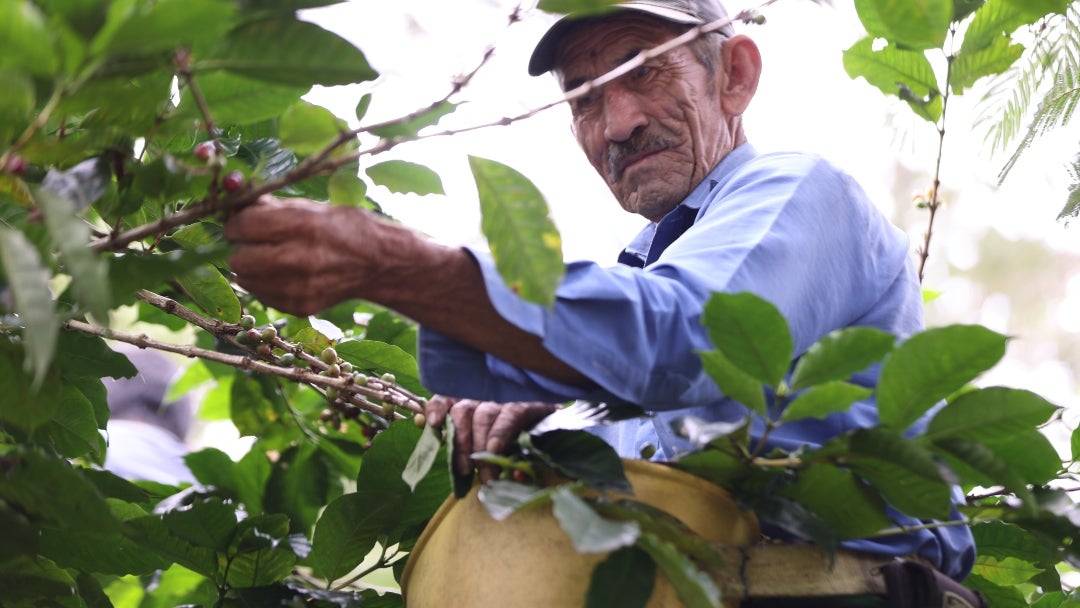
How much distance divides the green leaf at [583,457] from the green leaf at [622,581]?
0.24 feet

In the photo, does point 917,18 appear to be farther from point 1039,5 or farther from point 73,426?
point 73,426

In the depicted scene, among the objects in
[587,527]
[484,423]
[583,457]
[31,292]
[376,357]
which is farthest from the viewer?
[376,357]

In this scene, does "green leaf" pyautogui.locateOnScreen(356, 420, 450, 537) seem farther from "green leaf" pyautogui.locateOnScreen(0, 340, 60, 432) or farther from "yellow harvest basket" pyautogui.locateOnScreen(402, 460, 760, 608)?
"green leaf" pyautogui.locateOnScreen(0, 340, 60, 432)

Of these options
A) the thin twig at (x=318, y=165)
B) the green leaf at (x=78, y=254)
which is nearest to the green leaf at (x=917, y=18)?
the thin twig at (x=318, y=165)

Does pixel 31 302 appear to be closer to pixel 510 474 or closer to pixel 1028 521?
pixel 510 474

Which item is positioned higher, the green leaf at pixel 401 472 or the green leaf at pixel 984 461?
the green leaf at pixel 984 461

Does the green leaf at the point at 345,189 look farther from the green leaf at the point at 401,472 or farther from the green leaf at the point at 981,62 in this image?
the green leaf at the point at 981,62

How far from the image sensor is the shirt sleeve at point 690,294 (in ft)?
3.41

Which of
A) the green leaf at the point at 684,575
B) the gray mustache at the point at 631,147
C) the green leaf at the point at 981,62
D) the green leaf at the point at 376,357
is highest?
the green leaf at the point at 981,62

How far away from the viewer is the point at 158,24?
804mm

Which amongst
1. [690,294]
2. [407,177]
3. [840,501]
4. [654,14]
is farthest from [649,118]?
[840,501]

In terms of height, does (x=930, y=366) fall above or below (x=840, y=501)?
above

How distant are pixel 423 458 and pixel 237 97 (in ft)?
1.34

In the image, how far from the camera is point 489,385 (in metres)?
1.13
